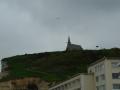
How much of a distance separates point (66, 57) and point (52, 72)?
73.4ft

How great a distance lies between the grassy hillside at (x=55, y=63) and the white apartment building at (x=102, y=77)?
59906mm

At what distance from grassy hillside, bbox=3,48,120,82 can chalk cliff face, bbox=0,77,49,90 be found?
29.2 ft

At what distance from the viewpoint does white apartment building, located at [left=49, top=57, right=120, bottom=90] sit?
81.9m

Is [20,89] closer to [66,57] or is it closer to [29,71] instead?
[29,71]

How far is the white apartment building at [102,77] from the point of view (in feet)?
269

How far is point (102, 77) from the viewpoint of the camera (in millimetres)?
84125

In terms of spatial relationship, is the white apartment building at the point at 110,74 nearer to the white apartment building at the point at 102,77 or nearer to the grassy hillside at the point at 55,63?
the white apartment building at the point at 102,77

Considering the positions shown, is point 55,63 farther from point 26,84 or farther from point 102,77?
point 102,77

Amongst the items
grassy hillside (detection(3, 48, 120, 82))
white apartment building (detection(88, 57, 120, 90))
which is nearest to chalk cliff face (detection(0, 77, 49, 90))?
grassy hillside (detection(3, 48, 120, 82))

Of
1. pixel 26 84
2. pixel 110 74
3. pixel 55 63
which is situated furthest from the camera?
pixel 55 63

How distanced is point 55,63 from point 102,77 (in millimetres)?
97044

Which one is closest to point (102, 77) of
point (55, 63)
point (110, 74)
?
point (110, 74)

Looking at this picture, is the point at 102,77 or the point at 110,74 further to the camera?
the point at 102,77

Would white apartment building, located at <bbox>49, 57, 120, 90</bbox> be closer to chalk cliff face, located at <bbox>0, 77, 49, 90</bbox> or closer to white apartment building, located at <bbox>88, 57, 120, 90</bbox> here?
white apartment building, located at <bbox>88, 57, 120, 90</bbox>
